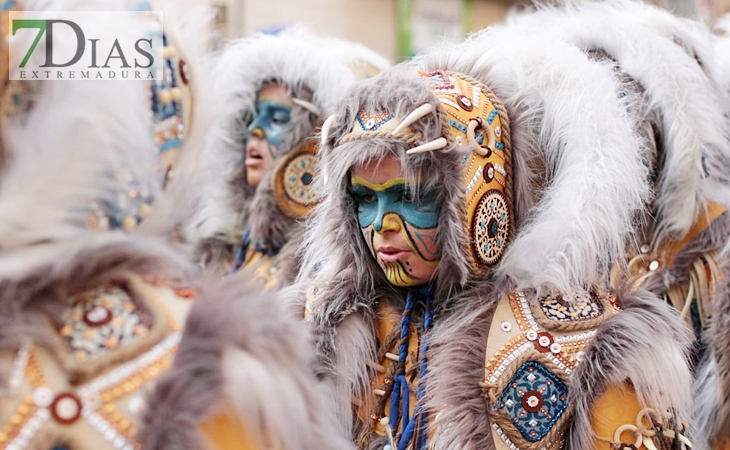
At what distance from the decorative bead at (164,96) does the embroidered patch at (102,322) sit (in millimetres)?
294

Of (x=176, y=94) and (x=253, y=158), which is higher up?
(x=176, y=94)

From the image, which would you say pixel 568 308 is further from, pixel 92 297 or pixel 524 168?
pixel 92 297

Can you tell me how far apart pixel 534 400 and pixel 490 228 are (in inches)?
17.4

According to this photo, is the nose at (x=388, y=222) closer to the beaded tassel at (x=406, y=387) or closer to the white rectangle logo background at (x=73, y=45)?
the beaded tassel at (x=406, y=387)

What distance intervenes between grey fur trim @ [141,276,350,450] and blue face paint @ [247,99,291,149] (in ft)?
7.78

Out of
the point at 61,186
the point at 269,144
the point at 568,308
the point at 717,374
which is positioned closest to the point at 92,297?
the point at 61,186

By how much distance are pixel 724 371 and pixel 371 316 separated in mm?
1138

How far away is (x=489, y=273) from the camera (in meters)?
1.99

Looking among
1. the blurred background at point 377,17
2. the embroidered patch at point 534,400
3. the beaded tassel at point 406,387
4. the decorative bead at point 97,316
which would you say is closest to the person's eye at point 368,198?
the beaded tassel at point 406,387

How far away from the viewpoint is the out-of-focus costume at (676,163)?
8.51 feet

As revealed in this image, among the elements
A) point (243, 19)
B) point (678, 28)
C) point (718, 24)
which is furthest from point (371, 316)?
point (243, 19)

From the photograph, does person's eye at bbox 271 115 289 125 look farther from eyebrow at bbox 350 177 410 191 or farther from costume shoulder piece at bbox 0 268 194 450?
costume shoulder piece at bbox 0 268 194 450

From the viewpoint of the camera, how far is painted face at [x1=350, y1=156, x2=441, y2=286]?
6.31 feet

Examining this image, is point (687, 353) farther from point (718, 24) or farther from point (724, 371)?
point (718, 24)
